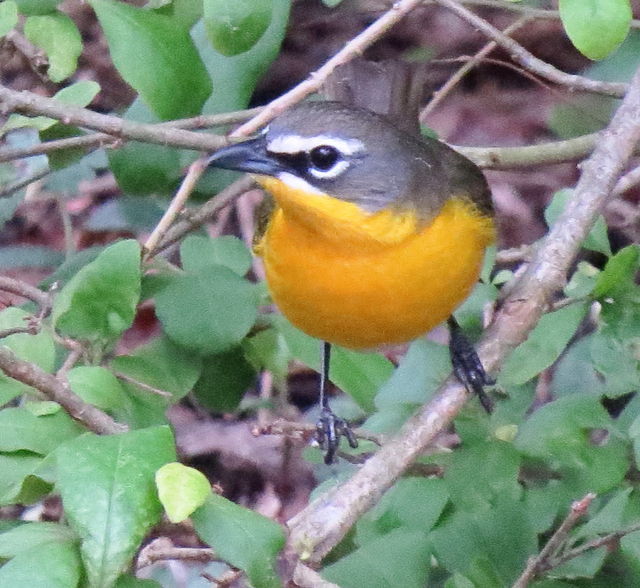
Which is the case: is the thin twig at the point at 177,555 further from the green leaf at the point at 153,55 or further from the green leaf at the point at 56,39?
the green leaf at the point at 56,39

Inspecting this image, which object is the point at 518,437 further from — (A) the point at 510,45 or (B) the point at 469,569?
(A) the point at 510,45

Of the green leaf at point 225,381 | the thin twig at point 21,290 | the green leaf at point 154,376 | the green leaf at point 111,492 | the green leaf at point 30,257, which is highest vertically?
the green leaf at point 111,492

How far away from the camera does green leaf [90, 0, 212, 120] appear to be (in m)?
2.88

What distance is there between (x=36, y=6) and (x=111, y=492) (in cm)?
164

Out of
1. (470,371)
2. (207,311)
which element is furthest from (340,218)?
(470,371)

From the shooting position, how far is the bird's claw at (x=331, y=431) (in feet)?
11.5

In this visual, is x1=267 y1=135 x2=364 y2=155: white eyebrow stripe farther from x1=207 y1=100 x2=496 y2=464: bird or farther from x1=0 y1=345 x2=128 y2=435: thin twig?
x1=0 y1=345 x2=128 y2=435: thin twig

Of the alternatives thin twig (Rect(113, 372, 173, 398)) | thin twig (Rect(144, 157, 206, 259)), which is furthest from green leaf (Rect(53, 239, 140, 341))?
thin twig (Rect(144, 157, 206, 259))

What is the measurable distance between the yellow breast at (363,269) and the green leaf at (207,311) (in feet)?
0.57

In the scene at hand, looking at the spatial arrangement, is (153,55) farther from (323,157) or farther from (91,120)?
(323,157)

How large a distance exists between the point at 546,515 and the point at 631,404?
0.43 m

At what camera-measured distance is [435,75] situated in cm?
664

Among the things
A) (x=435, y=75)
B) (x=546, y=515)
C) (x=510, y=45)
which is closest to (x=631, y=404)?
(x=546, y=515)

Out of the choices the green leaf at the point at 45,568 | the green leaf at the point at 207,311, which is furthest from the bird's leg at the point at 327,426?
the green leaf at the point at 45,568
